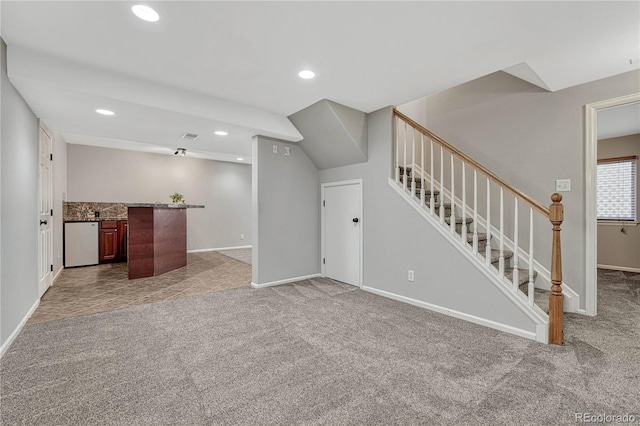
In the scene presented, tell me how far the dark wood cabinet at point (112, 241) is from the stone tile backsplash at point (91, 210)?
0.60 ft

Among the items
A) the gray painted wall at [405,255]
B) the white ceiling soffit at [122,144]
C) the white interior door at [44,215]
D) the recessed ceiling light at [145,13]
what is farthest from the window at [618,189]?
the white interior door at [44,215]

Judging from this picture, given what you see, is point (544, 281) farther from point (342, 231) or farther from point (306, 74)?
point (306, 74)

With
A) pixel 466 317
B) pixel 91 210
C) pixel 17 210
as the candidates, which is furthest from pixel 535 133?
pixel 91 210

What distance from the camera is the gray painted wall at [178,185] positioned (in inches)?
244

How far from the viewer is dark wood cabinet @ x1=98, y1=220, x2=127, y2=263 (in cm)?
590

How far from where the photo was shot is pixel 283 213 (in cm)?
435

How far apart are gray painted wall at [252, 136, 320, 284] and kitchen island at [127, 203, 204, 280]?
6.55ft

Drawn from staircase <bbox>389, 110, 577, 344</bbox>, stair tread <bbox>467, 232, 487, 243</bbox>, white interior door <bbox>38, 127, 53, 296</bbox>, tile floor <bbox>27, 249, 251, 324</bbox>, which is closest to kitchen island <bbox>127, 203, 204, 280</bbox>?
tile floor <bbox>27, 249, 251, 324</bbox>

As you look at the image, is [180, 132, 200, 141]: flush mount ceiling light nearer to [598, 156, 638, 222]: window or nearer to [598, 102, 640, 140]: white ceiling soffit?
[598, 102, 640, 140]: white ceiling soffit

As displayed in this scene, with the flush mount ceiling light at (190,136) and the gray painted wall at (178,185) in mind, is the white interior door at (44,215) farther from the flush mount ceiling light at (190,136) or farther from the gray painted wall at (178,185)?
the gray painted wall at (178,185)

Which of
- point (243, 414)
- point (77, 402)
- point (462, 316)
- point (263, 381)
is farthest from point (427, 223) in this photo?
point (77, 402)

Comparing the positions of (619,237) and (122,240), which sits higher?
(619,237)

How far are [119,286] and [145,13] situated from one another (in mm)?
3835

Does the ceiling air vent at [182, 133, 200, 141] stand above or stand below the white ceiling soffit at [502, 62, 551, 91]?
below
